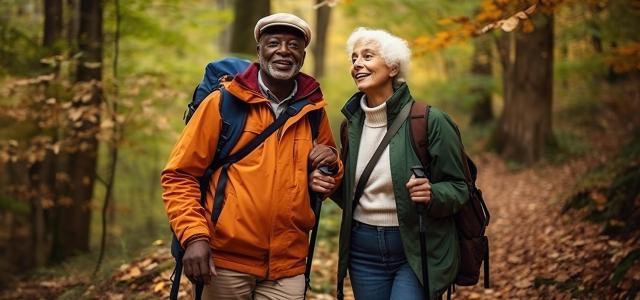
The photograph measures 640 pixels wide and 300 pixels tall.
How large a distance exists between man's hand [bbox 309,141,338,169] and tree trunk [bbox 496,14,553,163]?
10210mm

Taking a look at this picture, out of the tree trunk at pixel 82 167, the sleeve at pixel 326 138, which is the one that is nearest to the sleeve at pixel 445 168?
the sleeve at pixel 326 138

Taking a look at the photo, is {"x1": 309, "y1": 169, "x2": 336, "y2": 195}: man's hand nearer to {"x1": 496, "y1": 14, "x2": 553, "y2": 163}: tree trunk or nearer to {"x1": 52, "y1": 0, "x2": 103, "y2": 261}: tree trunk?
{"x1": 52, "y1": 0, "x2": 103, "y2": 261}: tree trunk

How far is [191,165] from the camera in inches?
120

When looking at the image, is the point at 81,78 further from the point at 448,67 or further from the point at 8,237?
the point at 448,67

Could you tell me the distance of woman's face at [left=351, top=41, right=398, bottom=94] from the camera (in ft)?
11.3

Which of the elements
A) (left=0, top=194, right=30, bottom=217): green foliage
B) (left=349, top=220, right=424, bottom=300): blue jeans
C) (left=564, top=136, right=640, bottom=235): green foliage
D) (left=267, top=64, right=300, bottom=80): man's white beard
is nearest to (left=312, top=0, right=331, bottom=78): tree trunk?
(left=0, top=194, right=30, bottom=217): green foliage

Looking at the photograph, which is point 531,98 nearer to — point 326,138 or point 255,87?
point 326,138

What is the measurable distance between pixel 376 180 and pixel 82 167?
6273 mm

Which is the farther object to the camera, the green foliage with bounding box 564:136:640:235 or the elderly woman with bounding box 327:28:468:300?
the green foliage with bounding box 564:136:640:235

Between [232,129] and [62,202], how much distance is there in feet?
19.8

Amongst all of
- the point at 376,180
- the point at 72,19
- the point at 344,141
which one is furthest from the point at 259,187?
the point at 72,19

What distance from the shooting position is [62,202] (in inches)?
322

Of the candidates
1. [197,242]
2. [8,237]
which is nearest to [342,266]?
[197,242]

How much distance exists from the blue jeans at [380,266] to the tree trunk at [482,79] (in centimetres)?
1139
